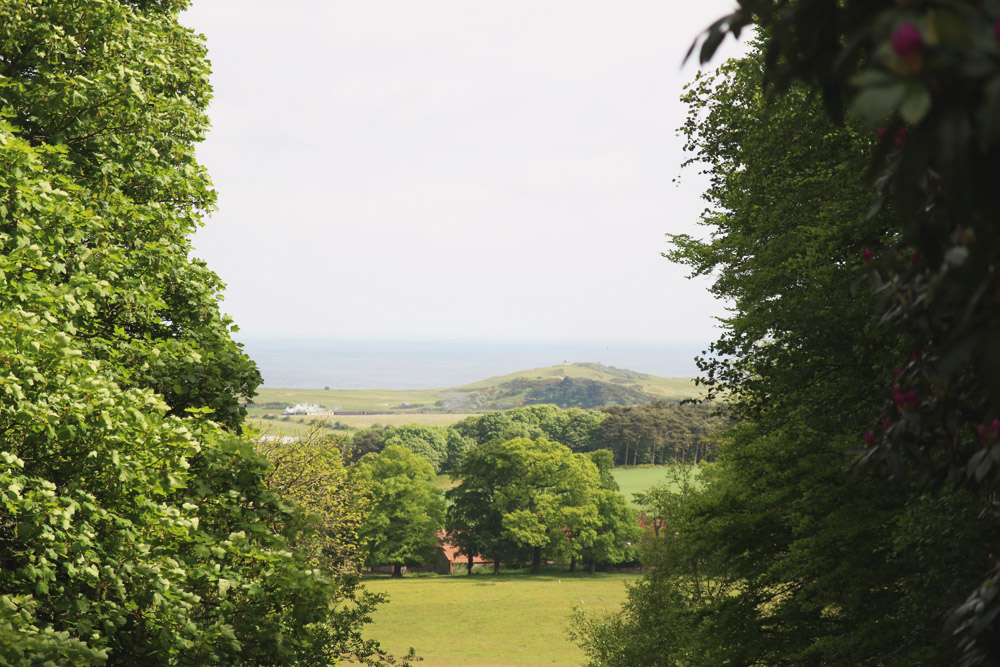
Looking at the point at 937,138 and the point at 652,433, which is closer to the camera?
the point at 937,138

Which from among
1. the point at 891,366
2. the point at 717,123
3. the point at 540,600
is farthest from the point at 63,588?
the point at 540,600

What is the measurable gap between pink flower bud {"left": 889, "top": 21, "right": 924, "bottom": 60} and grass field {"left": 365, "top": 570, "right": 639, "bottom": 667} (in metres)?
50.1

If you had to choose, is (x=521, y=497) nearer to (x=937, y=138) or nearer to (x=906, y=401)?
(x=906, y=401)

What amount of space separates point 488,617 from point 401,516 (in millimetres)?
22849

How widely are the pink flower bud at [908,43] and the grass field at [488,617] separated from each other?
164 feet

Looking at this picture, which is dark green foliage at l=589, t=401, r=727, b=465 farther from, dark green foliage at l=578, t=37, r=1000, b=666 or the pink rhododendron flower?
the pink rhododendron flower

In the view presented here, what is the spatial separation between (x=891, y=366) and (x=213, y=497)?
37.6 feet

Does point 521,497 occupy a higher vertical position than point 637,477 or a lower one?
higher

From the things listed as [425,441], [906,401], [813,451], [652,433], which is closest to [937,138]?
[906,401]

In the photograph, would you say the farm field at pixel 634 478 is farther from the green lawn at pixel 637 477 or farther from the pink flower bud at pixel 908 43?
the pink flower bud at pixel 908 43

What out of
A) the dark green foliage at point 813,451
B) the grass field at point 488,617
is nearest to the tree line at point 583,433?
the grass field at point 488,617

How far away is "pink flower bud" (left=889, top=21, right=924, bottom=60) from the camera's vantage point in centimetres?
228

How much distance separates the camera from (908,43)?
89.7 inches

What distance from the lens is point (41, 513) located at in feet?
31.1
